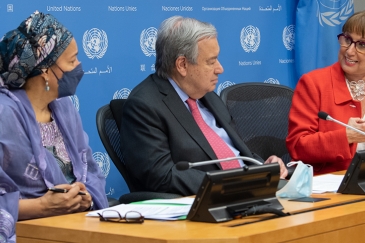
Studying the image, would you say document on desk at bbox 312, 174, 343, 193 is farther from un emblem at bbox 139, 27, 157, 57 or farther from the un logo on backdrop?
the un logo on backdrop

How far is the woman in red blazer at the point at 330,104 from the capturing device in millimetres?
3623

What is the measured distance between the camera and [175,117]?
3256 millimetres

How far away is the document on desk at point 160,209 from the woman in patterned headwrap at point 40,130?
405 millimetres

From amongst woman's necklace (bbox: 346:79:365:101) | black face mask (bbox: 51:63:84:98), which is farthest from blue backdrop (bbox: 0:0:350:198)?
woman's necklace (bbox: 346:79:365:101)

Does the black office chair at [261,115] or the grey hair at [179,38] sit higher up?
the grey hair at [179,38]

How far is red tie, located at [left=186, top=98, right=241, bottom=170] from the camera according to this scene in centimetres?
335

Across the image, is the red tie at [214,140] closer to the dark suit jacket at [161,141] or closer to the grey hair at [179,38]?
the dark suit jacket at [161,141]

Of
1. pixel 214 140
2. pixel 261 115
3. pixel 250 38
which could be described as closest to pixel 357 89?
pixel 261 115

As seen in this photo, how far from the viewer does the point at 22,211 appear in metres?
2.72

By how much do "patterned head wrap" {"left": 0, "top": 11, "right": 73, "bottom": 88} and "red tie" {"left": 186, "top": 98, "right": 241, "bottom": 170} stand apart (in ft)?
2.59

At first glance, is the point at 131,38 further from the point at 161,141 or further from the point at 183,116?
the point at 161,141

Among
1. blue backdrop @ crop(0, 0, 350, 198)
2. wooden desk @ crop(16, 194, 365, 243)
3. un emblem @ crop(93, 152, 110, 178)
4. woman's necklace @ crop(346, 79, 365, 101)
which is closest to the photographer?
wooden desk @ crop(16, 194, 365, 243)

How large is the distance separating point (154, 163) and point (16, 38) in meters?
0.78

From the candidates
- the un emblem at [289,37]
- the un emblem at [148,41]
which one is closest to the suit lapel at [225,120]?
the un emblem at [148,41]
